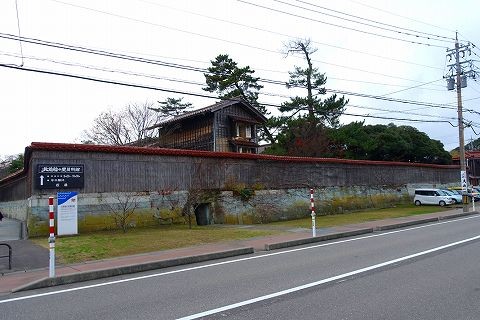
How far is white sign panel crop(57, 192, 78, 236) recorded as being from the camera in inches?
660

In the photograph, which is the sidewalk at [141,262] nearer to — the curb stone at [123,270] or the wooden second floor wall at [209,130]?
the curb stone at [123,270]

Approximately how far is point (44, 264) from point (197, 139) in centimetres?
3830

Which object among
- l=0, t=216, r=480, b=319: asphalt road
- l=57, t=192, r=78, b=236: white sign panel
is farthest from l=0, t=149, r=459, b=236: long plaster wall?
l=0, t=216, r=480, b=319: asphalt road

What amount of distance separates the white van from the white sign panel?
31.2 metres

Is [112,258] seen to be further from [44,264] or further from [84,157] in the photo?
[84,157]

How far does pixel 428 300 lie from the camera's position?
645cm

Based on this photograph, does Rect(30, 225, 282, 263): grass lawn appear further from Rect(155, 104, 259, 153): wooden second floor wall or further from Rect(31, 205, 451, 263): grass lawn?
Rect(155, 104, 259, 153): wooden second floor wall

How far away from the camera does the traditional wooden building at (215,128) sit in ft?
156

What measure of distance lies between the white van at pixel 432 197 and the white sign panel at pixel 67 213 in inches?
1228

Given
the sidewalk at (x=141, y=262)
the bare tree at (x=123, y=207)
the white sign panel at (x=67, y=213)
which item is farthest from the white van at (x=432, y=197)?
the white sign panel at (x=67, y=213)

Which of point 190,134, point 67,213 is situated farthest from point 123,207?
point 190,134

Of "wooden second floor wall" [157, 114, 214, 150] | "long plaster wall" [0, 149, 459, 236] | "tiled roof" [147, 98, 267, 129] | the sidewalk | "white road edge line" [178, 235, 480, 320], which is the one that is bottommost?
the sidewalk

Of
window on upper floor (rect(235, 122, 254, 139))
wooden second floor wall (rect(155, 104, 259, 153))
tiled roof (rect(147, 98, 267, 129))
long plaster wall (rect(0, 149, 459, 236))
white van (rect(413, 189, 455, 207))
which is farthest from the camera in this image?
window on upper floor (rect(235, 122, 254, 139))

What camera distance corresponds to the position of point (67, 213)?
17.0m
